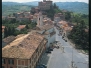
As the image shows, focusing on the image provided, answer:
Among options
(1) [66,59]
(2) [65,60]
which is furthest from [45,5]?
(2) [65,60]

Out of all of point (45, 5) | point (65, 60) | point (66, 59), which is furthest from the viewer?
point (45, 5)

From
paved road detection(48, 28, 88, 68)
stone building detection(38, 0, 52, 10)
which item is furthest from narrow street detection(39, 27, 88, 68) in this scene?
stone building detection(38, 0, 52, 10)

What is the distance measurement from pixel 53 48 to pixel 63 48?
1.62 ft

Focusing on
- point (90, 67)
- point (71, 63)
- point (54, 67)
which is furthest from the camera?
point (71, 63)

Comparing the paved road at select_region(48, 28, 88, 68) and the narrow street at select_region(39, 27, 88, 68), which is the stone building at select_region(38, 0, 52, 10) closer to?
the narrow street at select_region(39, 27, 88, 68)

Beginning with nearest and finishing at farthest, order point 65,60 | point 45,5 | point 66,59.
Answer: point 65,60 → point 66,59 → point 45,5

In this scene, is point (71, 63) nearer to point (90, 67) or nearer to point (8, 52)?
point (8, 52)

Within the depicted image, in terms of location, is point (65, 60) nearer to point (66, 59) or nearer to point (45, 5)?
point (66, 59)

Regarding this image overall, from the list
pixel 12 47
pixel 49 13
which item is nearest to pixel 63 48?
pixel 12 47

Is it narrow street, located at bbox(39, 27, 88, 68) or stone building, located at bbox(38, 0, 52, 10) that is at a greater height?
stone building, located at bbox(38, 0, 52, 10)

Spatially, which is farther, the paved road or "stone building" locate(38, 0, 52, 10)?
"stone building" locate(38, 0, 52, 10)

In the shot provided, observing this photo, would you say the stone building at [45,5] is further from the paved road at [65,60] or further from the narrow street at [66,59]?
the paved road at [65,60]

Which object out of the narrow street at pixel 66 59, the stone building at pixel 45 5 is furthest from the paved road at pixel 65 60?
the stone building at pixel 45 5

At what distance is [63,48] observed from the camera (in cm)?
1040
